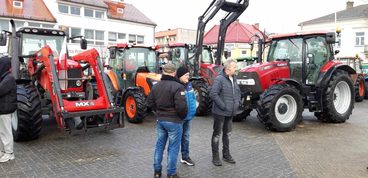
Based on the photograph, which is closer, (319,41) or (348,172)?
(348,172)

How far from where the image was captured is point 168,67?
15.1 ft

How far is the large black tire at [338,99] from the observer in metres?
8.38


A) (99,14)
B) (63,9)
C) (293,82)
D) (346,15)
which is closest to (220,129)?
(293,82)

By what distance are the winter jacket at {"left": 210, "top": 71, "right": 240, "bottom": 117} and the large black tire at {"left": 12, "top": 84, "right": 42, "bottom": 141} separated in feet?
11.9

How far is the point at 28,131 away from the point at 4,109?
4.18 feet

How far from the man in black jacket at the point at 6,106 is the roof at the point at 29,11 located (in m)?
20.1

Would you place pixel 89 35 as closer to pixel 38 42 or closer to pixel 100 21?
pixel 100 21

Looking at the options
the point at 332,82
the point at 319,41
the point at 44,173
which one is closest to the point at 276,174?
the point at 44,173

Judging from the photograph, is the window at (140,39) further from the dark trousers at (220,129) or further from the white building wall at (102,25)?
the dark trousers at (220,129)

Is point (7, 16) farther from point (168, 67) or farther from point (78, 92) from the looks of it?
point (168, 67)

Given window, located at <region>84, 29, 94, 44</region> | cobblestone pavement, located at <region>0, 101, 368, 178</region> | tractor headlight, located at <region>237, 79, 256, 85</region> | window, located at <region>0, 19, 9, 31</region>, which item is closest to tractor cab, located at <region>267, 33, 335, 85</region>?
tractor headlight, located at <region>237, 79, 256, 85</region>

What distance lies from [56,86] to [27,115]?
2.59 ft

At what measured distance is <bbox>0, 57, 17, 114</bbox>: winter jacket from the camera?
5.45 meters

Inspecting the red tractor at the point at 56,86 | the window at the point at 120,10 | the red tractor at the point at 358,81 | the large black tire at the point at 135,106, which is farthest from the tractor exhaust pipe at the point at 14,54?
the window at the point at 120,10
